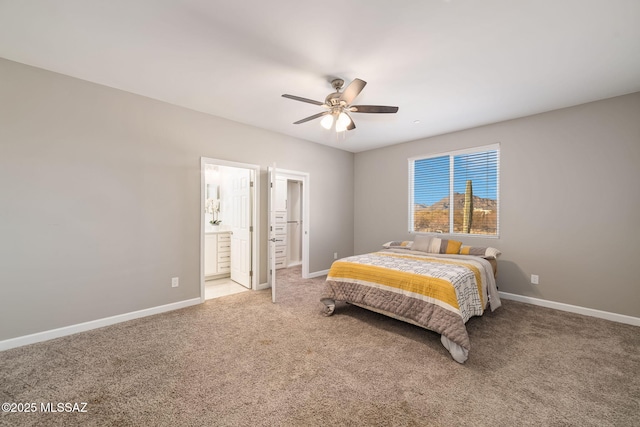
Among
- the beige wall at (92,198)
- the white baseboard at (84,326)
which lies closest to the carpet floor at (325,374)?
the white baseboard at (84,326)

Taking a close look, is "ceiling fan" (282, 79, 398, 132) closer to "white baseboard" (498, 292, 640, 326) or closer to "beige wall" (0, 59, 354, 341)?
"beige wall" (0, 59, 354, 341)

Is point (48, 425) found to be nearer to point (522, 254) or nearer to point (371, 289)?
point (371, 289)

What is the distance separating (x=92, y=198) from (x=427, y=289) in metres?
3.81

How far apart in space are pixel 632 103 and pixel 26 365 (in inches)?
271

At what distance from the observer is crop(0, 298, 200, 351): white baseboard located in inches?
99.7

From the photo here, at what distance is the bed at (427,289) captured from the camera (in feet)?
7.96

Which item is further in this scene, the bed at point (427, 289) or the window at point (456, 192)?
the window at point (456, 192)

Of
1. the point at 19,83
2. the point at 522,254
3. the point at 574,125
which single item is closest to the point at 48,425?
the point at 19,83

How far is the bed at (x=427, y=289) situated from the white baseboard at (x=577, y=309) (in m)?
0.65

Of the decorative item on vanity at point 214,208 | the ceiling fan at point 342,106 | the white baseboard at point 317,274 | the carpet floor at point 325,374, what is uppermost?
the ceiling fan at point 342,106

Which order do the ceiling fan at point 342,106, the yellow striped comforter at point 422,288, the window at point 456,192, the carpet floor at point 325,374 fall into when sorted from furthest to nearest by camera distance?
1. the window at point 456,192
2. the ceiling fan at point 342,106
3. the yellow striped comforter at point 422,288
4. the carpet floor at point 325,374

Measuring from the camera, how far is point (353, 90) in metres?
2.50

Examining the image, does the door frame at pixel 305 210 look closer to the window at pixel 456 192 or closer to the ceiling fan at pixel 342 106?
the window at pixel 456 192

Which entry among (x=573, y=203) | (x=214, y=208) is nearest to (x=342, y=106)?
(x=573, y=203)
